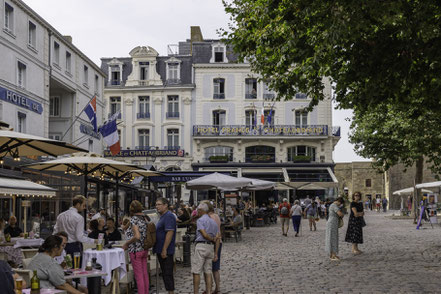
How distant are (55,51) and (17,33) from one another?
4386 mm

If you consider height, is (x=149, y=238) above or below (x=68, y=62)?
below

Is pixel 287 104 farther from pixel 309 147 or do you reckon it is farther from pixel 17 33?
pixel 17 33

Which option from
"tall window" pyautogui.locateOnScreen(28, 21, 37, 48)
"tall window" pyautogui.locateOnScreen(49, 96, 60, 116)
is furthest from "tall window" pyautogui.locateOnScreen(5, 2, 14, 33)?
"tall window" pyautogui.locateOnScreen(49, 96, 60, 116)

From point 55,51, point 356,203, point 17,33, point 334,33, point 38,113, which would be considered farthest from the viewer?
point 55,51

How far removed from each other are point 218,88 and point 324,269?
3384cm

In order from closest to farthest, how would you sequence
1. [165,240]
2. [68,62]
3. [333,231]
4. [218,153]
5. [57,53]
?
[165,240] → [333,231] → [57,53] → [68,62] → [218,153]

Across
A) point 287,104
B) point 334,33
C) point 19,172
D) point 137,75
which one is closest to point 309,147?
point 287,104

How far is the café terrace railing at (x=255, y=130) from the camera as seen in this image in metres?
43.9

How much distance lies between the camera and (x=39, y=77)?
25.7 m

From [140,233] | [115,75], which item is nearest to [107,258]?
[140,233]

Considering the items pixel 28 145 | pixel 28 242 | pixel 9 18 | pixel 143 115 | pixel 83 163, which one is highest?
pixel 9 18

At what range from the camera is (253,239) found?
68.6ft

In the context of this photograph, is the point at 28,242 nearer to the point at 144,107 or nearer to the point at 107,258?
the point at 107,258

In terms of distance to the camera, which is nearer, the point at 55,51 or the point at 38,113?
the point at 38,113
